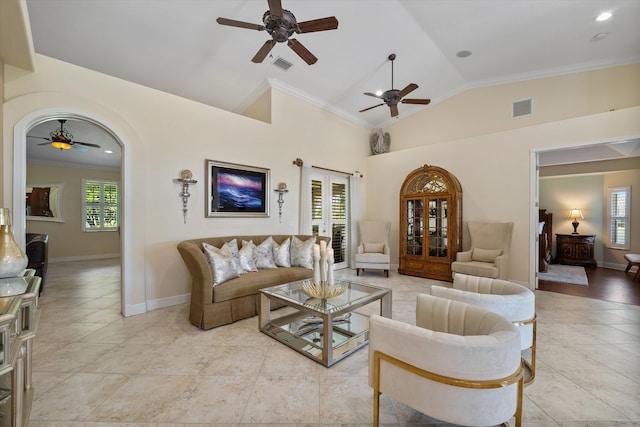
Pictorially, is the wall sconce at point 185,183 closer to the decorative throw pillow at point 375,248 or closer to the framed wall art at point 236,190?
the framed wall art at point 236,190

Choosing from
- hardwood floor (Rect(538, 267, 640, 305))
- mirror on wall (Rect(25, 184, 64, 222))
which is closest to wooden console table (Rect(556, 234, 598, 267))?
hardwood floor (Rect(538, 267, 640, 305))

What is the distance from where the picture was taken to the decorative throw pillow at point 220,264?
9.96 ft

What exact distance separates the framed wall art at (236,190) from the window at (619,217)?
816cm

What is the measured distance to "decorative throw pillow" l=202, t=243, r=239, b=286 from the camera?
304 cm

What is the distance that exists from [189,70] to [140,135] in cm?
160

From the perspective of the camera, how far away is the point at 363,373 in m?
2.07

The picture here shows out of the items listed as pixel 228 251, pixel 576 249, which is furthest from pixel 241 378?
pixel 576 249

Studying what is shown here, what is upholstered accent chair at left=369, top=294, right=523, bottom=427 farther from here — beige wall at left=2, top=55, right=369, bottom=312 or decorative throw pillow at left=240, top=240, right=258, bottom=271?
beige wall at left=2, top=55, right=369, bottom=312

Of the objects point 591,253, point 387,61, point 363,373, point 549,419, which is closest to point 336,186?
point 387,61

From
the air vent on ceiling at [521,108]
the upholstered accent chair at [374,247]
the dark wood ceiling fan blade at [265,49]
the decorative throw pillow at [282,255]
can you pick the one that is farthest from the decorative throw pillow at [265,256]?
the air vent on ceiling at [521,108]

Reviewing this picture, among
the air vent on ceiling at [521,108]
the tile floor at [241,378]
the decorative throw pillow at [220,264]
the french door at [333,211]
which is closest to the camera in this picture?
the tile floor at [241,378]

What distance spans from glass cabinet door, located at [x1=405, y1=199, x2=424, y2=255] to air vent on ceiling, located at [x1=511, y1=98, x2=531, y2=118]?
2.40 meters

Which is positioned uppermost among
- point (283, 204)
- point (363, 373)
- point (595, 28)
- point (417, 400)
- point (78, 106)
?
point (595, 28)

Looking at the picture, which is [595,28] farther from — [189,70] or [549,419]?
[189,70]
